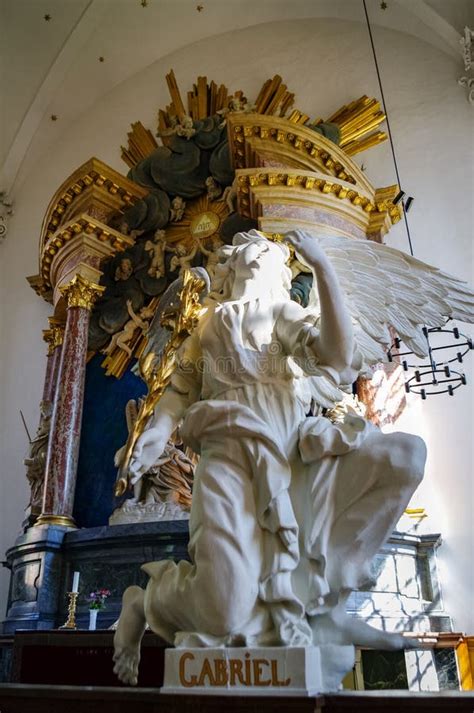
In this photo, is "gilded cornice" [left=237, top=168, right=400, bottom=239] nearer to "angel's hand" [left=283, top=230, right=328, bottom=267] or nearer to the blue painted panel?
the blue painted panel

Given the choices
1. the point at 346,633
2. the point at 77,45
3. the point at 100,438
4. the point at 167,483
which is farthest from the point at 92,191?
the point at 346,633

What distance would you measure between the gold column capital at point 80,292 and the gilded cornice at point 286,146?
87.6 inches

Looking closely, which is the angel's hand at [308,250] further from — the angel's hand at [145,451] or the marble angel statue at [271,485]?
the angel's hand at [145,451]

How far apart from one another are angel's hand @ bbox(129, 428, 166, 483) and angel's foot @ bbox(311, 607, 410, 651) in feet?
2.45

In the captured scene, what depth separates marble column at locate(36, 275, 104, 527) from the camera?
625 cm

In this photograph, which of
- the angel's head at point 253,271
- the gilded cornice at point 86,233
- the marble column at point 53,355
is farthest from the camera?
the marble column at point 53,355

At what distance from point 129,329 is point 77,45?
18.3 ft

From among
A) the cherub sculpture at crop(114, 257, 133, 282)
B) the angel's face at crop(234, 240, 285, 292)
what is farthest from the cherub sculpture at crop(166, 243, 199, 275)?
the angel's face at crop(234, 240, 285, 292)

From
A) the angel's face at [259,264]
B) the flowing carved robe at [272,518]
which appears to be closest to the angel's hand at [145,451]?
the flowing carved robe at [272,518]

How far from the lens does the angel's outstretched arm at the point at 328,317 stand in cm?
214

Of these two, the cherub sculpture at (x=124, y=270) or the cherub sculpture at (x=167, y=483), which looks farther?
the cherub sculpture at (x=124, y=270)

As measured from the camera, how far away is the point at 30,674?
3795 mm

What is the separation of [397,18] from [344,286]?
786 cm

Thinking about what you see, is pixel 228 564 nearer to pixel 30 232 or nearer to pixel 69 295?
pixel 69 295
